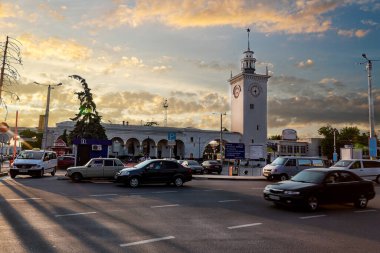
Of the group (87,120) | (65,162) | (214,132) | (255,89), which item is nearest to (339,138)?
(255,89)

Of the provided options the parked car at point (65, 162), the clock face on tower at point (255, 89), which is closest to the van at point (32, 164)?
the parked car at point (65, 162)

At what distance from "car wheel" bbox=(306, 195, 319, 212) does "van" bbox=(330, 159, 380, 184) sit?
12603 mm

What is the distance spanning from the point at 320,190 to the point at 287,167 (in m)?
13.2

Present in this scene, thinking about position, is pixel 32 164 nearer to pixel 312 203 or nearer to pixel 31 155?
pixel 31 155

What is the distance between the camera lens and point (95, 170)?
2256 centimetres

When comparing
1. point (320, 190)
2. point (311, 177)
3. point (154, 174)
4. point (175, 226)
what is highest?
point (311, 177)

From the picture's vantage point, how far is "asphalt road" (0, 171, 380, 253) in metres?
7.48

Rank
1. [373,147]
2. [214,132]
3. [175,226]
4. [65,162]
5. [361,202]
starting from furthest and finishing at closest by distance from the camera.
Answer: [214,132]
[65,162]
[373,147]
[361,202]
[175,226]

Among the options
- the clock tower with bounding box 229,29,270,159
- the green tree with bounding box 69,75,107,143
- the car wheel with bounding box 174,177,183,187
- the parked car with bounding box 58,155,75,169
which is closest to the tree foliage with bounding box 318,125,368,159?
the clock tower with bounding box 229,29,270,159

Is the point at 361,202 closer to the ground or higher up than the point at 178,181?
closer to the ground

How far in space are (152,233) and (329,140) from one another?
397ft

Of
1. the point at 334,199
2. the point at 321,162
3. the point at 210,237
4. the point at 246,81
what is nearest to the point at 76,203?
the point at 210,237

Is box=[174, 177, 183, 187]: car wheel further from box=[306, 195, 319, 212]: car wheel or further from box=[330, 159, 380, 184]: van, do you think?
box=[330, 159, 380, 184]: van

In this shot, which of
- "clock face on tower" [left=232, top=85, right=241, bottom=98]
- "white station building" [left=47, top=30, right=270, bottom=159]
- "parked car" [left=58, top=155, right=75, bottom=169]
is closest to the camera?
"parked car" [left=58, top=155, right=75, bottom=169]
